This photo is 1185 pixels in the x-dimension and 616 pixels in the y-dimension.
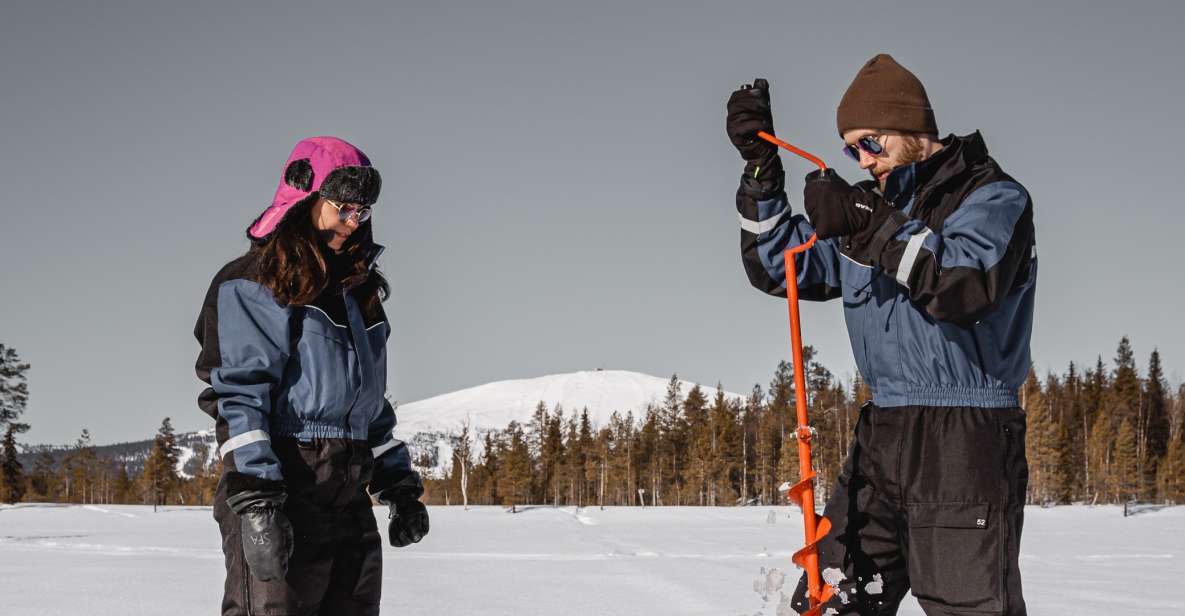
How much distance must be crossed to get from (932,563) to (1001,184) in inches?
37.4

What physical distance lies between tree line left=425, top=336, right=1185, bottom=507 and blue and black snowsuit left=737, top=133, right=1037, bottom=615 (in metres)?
48.3

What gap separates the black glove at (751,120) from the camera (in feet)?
8.93

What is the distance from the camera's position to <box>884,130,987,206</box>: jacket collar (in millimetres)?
2434

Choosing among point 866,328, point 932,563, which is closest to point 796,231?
point 866,328

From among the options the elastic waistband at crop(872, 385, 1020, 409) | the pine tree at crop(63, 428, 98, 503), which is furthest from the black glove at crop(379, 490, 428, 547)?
the pine tree at crop(63, 428, 98, 503)

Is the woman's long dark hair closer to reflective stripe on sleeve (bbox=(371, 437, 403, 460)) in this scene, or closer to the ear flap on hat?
the ear flap on hat

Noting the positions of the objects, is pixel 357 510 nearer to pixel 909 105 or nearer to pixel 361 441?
pixel 361 441

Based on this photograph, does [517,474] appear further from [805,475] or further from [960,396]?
[960,396]

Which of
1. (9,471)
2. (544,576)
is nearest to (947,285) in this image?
(544,576)

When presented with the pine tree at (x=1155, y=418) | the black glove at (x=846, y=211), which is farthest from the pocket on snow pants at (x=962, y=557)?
the pine tree at (x=1155, y=418)

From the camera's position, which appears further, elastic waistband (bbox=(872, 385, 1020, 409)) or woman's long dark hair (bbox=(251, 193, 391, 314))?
woman's long dark hair (bbox=(251, 193, 391, 314))

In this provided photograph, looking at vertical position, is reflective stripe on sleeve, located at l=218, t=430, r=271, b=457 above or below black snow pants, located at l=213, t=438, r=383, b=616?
above

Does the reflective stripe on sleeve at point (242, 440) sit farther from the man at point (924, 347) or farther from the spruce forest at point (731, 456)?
the spruce forest at point (731, 456)

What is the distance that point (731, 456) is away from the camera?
64.0 meters
